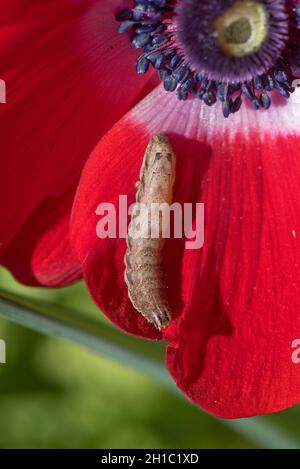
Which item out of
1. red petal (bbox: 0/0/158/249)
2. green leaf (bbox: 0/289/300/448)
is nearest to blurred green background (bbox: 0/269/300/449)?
green leaf (bbox: 0/289/300/448)

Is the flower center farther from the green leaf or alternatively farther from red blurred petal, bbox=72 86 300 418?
the green leaf

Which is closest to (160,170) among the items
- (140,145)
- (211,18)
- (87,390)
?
(140,145)

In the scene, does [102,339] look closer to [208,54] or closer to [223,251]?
[223,251]

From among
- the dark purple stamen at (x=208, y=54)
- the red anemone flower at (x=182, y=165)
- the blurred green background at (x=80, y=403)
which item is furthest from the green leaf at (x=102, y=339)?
the blurred green background at (x=80, y=403)

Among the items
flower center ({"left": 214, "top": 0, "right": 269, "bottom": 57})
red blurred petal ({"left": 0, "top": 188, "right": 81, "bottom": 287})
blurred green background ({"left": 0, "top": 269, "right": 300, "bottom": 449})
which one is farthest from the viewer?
blurred green background ({"left": 0, "top": 269, "right": 300, "bottom": 449})

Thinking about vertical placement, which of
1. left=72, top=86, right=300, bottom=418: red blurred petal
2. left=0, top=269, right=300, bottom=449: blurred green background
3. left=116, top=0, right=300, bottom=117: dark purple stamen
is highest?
left=116, top=0, right=300, bottom=117: dark purple stamen

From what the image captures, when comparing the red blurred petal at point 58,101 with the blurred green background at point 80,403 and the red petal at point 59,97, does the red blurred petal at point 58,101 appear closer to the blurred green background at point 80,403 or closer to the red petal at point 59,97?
the red petal at point 59,97

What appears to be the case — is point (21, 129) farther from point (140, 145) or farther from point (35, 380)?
point (35, 380)
